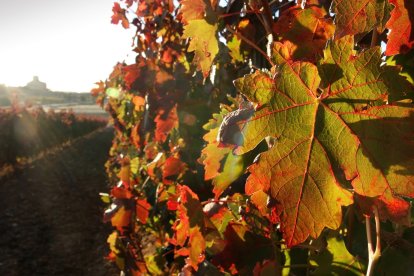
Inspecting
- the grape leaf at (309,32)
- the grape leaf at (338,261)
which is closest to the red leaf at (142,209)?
the grape leaf at (338,261)

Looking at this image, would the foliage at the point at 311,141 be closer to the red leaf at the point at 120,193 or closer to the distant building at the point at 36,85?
the red leaf at the point at 120,193

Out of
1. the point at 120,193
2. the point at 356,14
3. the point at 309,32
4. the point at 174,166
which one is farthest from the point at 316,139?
the point at 120,193

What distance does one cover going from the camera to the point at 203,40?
104 cm

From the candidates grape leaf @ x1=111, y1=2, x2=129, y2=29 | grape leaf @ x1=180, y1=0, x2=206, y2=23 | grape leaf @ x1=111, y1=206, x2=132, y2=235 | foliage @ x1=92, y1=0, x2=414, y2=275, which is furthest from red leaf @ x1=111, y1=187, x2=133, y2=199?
grape leaf @ x1=111, y1=2, x2=129, y2=29

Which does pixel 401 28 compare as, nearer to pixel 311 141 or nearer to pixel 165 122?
pixel 311 141

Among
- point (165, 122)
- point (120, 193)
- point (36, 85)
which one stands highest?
point (36, 85)

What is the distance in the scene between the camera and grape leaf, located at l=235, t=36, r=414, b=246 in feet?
2.00

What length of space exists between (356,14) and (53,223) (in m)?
7.41

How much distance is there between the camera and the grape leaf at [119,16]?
3.75 m

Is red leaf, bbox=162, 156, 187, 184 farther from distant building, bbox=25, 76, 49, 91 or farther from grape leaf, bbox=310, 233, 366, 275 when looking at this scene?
distant building, bbox=25, 76, 49, 91

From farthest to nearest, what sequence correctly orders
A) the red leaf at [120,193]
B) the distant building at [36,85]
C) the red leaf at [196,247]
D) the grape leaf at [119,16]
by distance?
the distant building at [36,85] → the grape leaf at [119,16] → the red leaf at [120,193] → the red leaf at [196,247]

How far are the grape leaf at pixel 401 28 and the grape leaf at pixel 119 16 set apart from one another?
3.37m

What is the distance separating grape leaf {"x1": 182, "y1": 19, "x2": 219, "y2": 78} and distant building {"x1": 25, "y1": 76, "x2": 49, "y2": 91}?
99700mm

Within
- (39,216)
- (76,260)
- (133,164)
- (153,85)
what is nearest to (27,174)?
(39,216)
